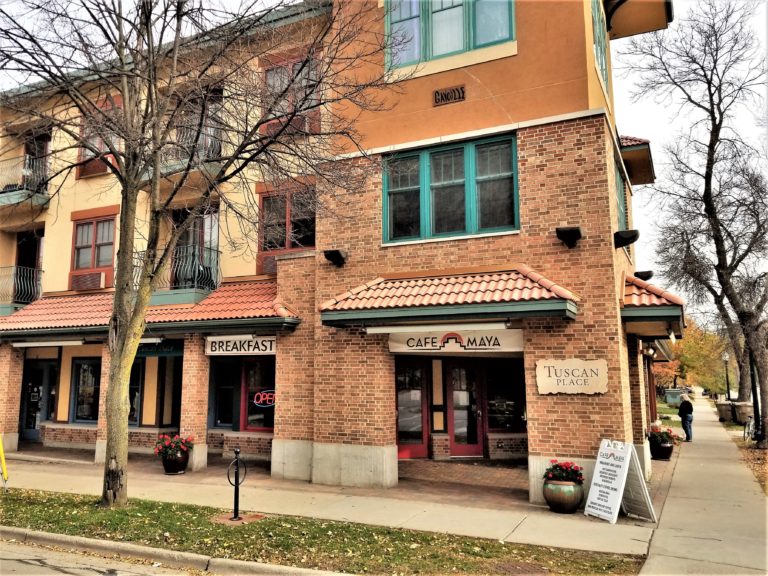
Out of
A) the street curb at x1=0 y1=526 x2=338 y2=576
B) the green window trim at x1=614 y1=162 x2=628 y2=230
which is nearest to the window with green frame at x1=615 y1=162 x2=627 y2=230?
the green window trim at x1=614 y1=162 x2=628 y2=230

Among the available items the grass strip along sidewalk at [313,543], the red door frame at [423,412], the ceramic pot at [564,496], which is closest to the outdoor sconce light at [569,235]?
the ceramic pot at [564,496]

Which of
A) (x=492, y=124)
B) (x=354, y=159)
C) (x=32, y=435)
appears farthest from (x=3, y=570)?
(x=32, y=435)

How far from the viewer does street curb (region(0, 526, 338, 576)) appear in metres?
6.29

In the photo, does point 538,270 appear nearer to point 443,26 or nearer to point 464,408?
point 443,26

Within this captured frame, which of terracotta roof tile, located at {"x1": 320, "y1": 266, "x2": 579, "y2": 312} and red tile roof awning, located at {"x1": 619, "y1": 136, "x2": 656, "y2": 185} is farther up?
red tile roof awning, located at {"x1": 619, "y1": 136, "x2": 656, "y2": 185}

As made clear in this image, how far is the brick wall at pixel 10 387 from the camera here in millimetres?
16328

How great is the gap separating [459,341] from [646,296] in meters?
3.38

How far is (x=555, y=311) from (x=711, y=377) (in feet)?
193

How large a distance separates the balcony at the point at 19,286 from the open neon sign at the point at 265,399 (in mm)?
8097

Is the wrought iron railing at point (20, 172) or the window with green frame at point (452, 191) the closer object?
the window with green frame at point (452, 191)

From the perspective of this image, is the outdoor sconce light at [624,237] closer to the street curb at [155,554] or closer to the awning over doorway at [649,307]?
the awning over doorway at [649,307]

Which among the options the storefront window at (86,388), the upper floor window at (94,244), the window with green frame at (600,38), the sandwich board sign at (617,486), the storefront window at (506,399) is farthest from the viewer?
the storefront window at (86,388)

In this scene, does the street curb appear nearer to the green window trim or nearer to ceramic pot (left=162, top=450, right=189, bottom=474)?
ceramic pot (left=162, top=450, right=189, bottom=474)

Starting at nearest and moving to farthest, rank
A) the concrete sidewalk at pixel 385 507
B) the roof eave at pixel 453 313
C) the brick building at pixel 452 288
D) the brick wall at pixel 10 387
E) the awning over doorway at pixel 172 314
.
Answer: the concrete sidewalk at pixel 385 507, the roof eave at pixel 453 313, the brick building at pixel 452 288, the awning over doorway at pixel 172 314, the brick wall at pixel 10 387
